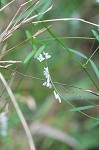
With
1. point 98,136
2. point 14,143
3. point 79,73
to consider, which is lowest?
point 98,136

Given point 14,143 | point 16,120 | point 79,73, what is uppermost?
point 16,120

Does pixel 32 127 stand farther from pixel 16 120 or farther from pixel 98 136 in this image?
pixel 16 120

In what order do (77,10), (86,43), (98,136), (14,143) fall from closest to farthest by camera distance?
(14,143), (98,136), (77,10), (86,43)

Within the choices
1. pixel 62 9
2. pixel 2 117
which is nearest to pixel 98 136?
pixel 62 9

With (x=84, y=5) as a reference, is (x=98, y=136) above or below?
below

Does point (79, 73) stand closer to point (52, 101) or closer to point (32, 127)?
point (52, 101)

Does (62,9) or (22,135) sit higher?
(62,9)

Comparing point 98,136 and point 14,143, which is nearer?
point 14,143

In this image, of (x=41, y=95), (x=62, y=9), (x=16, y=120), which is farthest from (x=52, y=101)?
(x=16, y=120)

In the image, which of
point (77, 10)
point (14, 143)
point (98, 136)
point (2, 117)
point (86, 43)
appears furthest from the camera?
point (86, 43)
